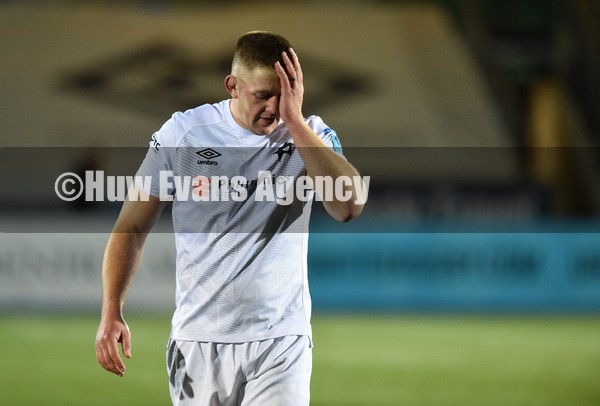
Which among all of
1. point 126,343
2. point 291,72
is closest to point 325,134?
point 291,72

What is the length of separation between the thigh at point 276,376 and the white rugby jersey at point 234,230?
49 mm

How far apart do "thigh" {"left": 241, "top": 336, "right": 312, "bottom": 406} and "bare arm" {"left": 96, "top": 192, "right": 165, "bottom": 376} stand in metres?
0.45

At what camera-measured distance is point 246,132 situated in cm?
380

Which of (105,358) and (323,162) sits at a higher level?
(323,162)

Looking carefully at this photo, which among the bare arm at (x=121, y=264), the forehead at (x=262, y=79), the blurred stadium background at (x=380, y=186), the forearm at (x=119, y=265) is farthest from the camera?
the blurred stadium background at (x=380, y=186)

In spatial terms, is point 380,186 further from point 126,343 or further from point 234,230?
point 126,343

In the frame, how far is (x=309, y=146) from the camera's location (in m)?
3.40

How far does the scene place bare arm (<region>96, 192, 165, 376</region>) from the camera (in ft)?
11.9

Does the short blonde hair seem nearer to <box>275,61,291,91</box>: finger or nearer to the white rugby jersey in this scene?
<box>275,61,291,91</box>: finger

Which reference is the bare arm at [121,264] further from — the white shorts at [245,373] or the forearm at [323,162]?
the forearm at [323,162]

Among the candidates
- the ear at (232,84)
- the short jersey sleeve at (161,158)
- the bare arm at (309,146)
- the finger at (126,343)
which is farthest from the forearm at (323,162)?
the finger at (126,343)

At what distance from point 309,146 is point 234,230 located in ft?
1.67

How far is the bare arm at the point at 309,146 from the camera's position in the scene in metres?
3.40

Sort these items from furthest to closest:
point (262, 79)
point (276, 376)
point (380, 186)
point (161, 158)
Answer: point (380, 186), point (161, 158), point (276, 376), point (262, 79)
